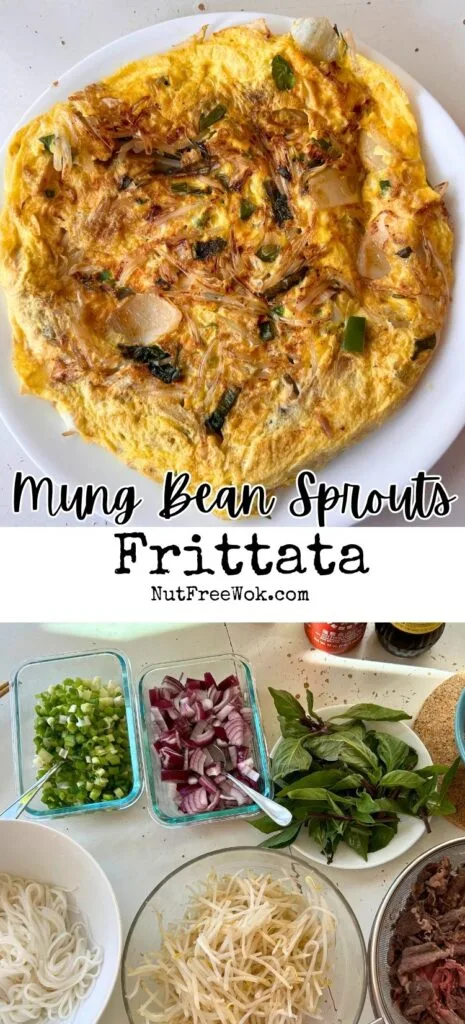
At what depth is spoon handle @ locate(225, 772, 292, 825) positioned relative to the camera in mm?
901

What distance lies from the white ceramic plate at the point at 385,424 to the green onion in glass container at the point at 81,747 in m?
0.24

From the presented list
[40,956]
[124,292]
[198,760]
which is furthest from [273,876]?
[124,292]

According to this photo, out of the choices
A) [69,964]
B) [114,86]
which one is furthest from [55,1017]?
[114,86]

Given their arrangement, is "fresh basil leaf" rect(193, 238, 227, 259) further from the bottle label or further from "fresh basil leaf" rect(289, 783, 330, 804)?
"fresh basil leaf" rect(289, 783, 330, 804)

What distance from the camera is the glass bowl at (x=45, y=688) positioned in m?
0.95

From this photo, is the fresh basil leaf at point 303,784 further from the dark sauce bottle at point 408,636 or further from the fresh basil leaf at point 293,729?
the dark sauce bottle at point 408,636

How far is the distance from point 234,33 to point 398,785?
0.91 m

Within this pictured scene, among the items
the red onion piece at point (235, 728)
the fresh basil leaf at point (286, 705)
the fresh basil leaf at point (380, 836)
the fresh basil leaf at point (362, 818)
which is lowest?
the fresh basil leaf at point (380, 836)

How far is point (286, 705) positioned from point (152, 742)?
171 millimetres

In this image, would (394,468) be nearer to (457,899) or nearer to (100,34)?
(457,899)

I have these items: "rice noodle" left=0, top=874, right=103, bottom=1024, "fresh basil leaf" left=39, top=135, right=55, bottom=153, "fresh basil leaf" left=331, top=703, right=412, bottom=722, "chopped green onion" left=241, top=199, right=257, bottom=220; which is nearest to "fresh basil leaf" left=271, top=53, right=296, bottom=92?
"chopped green onion" left=241, top=199, right=257, bottom=220

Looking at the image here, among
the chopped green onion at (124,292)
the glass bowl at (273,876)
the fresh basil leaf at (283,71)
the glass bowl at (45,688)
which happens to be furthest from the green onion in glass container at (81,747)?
the fresh basil leaf at (283,71)

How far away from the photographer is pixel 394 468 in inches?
36.9

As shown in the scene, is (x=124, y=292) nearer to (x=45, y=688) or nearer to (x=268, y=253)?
(x=268, y=253)
